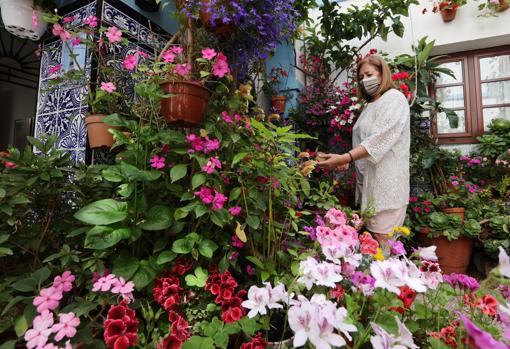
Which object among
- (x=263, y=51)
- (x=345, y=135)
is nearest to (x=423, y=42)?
(x=345, y=135)

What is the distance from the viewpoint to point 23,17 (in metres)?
1.51

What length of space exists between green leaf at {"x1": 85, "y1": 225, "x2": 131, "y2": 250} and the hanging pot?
1.36m

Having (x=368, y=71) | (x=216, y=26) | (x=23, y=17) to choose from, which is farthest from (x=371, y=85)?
(x=23, y=17)

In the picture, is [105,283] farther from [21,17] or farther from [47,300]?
[21,17]

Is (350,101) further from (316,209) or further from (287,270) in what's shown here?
(287,270)

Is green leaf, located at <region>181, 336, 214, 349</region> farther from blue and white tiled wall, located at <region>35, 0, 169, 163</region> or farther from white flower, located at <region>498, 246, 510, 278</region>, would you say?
blue and white tiled wall, located at <region>35, 0, 169, 163</region>

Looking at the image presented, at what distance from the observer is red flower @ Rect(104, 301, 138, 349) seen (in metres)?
0.60

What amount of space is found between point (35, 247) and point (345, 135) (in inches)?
114

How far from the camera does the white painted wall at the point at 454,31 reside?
9.46 feet

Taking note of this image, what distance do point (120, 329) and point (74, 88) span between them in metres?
1.37

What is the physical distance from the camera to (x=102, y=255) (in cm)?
93

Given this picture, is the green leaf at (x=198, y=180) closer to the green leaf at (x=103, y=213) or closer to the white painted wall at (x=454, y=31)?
the green leaf at (x=103, y=213)

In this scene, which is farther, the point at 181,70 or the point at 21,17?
the point at 21,17

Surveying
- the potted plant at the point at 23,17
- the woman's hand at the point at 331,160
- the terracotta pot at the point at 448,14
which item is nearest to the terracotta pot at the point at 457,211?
the woman's hand at the point at 331,160
